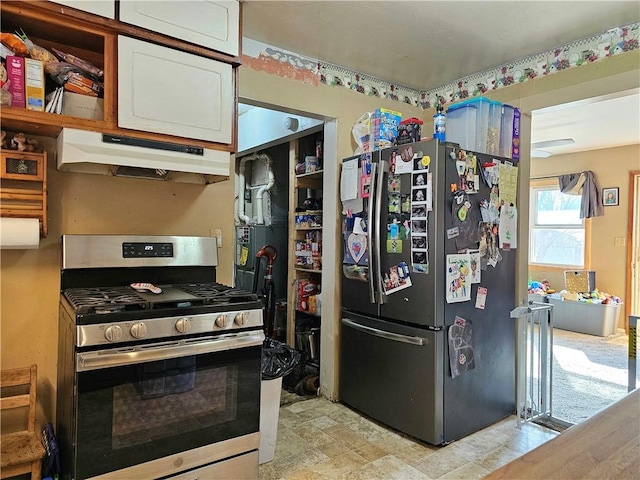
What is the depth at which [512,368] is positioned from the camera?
9.53 ft

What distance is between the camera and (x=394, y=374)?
8.66 ft

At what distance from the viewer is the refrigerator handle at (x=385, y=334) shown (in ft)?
8.15

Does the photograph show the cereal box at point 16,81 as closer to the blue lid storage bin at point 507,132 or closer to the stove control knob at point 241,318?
the stove control knob at point 241,318

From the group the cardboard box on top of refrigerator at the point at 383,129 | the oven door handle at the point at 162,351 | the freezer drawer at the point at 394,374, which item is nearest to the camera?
the oven door handle at the point at 162,351

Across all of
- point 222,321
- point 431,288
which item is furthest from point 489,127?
point 222,321

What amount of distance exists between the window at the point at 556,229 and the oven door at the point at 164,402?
6111mm

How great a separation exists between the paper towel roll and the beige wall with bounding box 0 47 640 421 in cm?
21

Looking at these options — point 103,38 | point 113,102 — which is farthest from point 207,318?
point 103,38

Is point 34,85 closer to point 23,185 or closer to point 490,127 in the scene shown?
point 23,185

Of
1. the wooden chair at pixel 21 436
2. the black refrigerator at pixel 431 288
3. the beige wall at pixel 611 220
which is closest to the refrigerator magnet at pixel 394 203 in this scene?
the black refrigerator at pixel 431 288

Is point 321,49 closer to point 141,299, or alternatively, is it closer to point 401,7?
point 401,7

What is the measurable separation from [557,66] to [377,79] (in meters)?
1.22

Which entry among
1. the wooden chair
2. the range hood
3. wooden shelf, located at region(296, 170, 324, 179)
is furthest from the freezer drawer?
the wooden chair

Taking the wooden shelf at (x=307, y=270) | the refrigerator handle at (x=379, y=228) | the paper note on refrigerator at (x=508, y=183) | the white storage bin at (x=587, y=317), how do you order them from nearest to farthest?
1. the refrigerator handle at (x=379, y=228)
2. the paper note on refrigerator at (x=508, y=183)
3. the wooden shelf at (x=307, y=270)
4. the white storage bin at (x=587, y=317)
